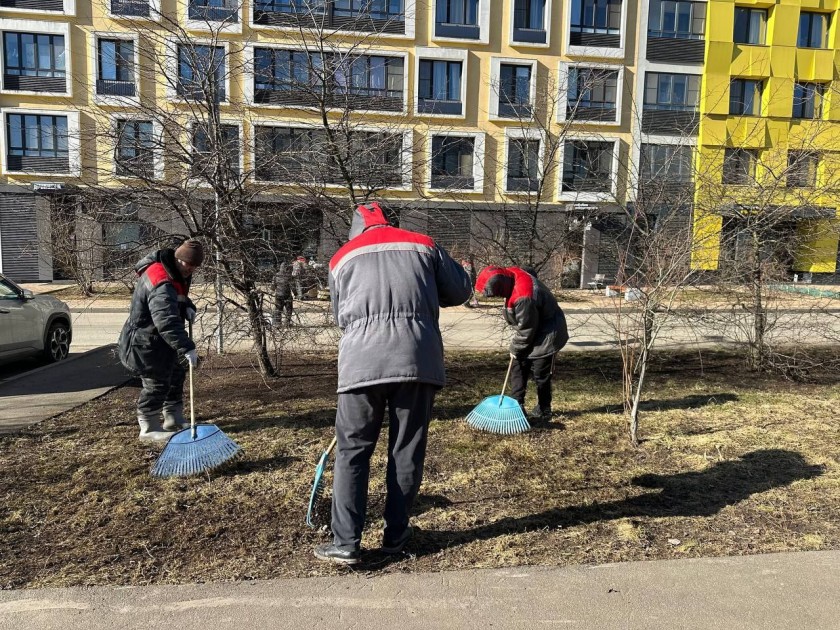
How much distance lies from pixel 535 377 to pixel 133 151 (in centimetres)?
451

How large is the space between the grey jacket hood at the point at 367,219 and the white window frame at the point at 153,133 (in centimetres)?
364

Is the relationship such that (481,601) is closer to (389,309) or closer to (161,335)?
(389,309)

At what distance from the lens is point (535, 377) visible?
5.88 metres

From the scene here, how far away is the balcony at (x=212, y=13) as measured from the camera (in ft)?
20.6

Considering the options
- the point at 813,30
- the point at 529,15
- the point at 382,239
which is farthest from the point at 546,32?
the point at 382,239

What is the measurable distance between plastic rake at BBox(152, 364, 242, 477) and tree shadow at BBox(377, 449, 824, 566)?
5.36 ft

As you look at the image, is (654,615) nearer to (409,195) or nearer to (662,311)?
Answer: (662,311)

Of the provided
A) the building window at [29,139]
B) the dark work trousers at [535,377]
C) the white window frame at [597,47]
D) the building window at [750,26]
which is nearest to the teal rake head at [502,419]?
the dark work trousers at [535,377]

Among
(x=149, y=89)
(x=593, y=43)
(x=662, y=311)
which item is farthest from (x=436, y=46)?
(x=662, y=311)

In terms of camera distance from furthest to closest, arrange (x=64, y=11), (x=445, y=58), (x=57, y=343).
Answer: (x=445, y=58)
(x=64, y=11)
(x=57, y=343)

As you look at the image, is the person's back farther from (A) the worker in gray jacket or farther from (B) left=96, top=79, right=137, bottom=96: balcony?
(B) left=96, top=79, right=137, bottom=96: balcony

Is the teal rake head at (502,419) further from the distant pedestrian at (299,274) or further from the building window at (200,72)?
the building window at (200,72)

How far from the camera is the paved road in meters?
7.02

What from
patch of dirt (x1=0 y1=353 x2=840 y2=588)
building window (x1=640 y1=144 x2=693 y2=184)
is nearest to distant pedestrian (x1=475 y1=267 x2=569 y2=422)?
patch of dirt (x1=0 y1=353 x2=840 y2=588)
